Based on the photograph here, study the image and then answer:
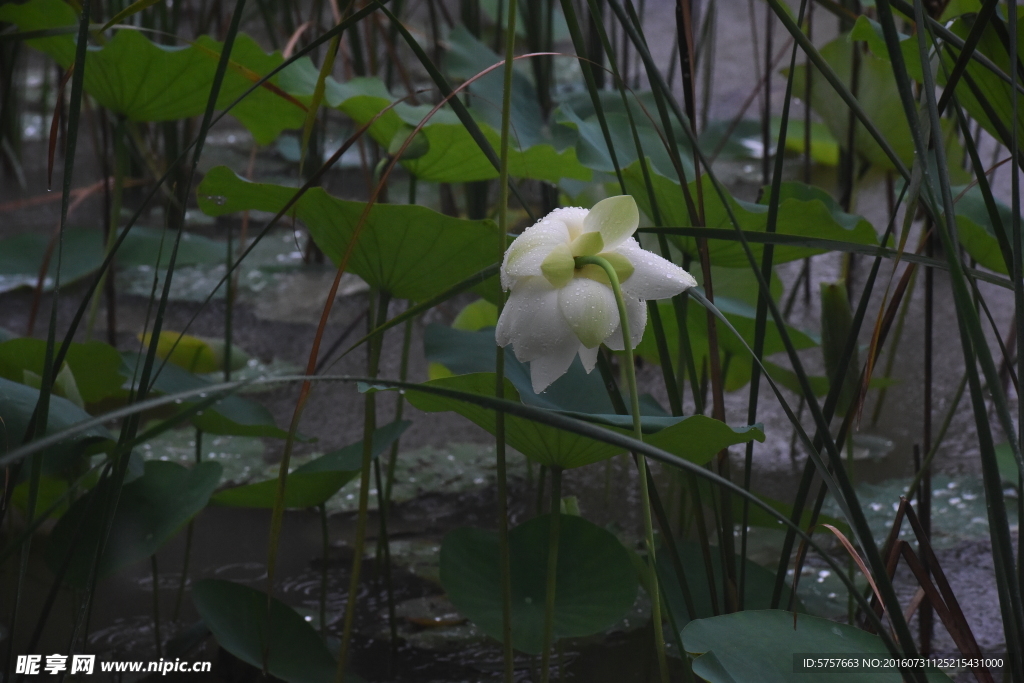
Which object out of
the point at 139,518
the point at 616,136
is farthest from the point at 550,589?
the point at 616,136

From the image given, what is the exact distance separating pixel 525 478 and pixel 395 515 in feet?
0.61

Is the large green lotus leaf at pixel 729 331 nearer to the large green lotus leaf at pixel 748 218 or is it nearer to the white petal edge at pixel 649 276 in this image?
the large green lotus leaf at pixel 748 218

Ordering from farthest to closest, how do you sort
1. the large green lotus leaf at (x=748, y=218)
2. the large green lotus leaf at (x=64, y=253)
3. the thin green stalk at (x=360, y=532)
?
the large green lotus leaf at (x=64, y=253) → the large green lotus leaf at (x=748, y=218) → the thin green stalk at (x=360, y=532)

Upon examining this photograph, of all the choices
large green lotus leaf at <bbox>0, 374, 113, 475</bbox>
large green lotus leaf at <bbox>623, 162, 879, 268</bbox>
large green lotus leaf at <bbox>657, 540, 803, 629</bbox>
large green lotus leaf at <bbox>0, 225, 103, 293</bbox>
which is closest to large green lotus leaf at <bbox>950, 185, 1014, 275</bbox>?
large green lotus leaf at <bbox>623, 162, 879, 268</bbox>

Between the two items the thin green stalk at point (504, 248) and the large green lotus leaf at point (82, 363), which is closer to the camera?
the thin green stalk at point (504, 248)

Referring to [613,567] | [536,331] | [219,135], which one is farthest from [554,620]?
[219,135]

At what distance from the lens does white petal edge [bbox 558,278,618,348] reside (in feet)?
1.37

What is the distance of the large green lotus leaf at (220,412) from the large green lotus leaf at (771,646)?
1.28ft

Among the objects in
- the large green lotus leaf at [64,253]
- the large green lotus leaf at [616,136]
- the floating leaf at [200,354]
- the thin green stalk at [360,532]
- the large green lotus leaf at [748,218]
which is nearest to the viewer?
the thin green stalk at [360,532]

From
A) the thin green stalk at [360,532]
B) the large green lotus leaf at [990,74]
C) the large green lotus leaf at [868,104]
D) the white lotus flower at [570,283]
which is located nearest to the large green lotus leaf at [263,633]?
the thin green stalk at [360,532]

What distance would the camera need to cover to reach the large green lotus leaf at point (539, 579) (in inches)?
24.6

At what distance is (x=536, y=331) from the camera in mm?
427

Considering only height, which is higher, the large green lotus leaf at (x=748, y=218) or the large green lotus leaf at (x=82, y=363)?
the large green lotus leaf at (x=748, y=218)

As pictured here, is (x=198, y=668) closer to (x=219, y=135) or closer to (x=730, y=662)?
(x=730, y=662)
